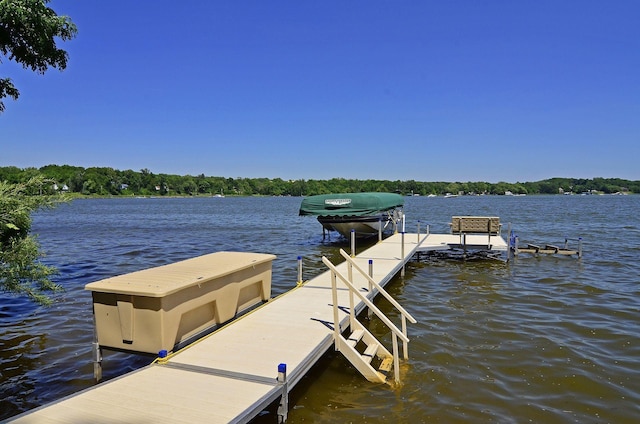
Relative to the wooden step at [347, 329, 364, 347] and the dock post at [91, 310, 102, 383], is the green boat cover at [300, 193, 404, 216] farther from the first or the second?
the dock post at [91, 310, 102, 383]

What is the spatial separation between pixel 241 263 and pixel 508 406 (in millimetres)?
5757

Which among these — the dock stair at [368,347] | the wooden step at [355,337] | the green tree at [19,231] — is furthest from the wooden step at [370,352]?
the green tree at [19,231]

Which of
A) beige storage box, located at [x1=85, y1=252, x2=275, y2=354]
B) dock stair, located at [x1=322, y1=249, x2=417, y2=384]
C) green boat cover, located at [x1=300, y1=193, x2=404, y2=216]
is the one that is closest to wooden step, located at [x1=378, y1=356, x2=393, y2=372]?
dock stair, located at [x1=322, y1=249, x2=417, y2=384]

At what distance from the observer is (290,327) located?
801cm

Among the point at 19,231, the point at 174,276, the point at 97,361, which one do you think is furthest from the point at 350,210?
the point at 19,231

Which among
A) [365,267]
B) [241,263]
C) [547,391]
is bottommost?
[547,391]

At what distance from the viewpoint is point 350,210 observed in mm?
23406

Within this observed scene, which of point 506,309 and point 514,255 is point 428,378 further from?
point 514,255

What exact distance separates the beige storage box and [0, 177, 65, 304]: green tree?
1239 millimetres

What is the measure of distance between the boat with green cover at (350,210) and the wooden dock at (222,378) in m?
14.2

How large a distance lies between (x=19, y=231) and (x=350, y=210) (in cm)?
1789

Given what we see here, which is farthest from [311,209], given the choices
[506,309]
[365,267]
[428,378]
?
[428,378]

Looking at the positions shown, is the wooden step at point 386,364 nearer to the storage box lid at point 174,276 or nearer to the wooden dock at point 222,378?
the wooden dock at point 222,378

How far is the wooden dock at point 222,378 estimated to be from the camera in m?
4.62
